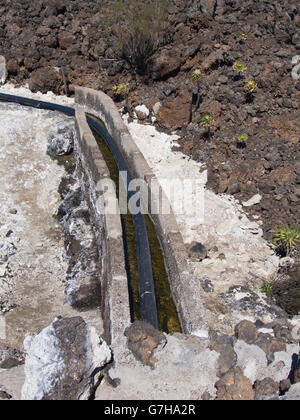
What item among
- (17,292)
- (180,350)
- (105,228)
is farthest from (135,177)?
(180,350)

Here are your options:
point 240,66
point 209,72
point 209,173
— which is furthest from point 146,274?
point 209,72

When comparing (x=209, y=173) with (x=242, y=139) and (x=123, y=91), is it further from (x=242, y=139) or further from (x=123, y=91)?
(x=123, y=91)

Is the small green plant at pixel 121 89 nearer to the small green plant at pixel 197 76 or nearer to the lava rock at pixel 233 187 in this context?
the small green plant at pixel 197 76

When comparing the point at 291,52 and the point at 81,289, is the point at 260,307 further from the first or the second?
the point at 291,52

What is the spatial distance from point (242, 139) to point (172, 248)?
6291mm

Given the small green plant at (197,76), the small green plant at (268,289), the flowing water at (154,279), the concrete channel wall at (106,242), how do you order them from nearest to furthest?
1. the concrete channel wall at (106,242)
2. the flowing water at (154,279)
3. the small green plant at (268,289)
4. the small green plant at (197,76)

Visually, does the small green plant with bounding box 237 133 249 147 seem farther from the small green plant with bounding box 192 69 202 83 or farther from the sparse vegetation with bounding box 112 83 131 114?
the sparse vegetation with bounding box 112 83 131 114

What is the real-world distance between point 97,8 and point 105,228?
50.4 ft

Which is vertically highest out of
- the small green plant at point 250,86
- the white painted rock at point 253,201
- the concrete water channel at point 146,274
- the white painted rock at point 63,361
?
the small green plant at point 250,86

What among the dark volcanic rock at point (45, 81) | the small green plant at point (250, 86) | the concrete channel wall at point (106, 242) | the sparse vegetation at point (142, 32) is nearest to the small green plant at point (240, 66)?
the small green plant at point (250, 86)

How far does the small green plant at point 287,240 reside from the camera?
11617 millimetres

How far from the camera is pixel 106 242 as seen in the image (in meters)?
10.9

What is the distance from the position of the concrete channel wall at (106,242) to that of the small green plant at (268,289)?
411cm
